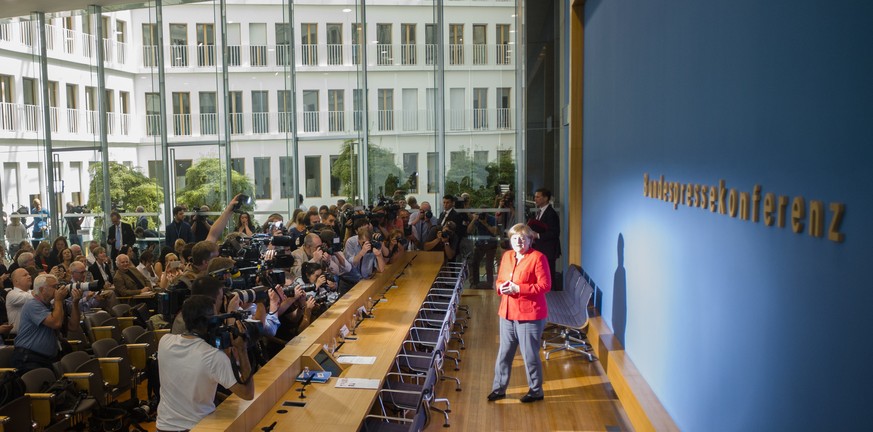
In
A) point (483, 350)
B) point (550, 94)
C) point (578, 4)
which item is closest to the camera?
point (483, 350)

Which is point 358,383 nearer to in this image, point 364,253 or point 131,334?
point 131,334

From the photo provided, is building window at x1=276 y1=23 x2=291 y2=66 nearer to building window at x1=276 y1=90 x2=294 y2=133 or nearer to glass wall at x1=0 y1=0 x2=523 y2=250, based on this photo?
glass wall at x1=0 y1=0 x2=523 y2=250

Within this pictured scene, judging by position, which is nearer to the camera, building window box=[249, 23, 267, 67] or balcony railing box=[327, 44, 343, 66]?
balcony railing box=[327, 44, 343, 66]

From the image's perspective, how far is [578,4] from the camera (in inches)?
389

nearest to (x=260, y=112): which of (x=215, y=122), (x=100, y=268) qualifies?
(x=215, y=122)

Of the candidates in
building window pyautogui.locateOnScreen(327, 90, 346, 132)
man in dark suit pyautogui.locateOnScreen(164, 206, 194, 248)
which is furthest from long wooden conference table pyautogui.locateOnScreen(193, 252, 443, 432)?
building window pyautogui.locateOnScreen(327, 90, 346, 132)

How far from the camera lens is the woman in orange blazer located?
636cm

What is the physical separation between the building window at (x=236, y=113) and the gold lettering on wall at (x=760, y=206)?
424 inches

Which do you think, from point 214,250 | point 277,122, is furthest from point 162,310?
point 277,122

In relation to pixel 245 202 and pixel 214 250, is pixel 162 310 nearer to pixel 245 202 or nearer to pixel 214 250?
pixel 214 250

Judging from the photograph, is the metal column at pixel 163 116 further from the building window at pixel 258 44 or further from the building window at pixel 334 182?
the building window at pixel 334 182

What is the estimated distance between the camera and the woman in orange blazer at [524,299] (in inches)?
250

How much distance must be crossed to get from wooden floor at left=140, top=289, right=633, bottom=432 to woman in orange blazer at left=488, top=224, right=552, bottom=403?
34 centimetres

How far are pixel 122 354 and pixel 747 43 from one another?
222 inches
